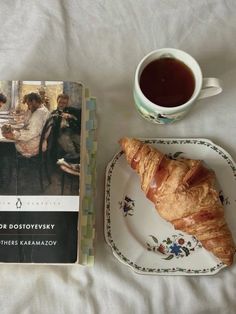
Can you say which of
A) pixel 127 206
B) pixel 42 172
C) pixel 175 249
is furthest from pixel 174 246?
pixel 42 172

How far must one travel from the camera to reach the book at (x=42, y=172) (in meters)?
0.71

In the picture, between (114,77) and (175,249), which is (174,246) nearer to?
(175,249)

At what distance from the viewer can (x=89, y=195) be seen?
0.79 m

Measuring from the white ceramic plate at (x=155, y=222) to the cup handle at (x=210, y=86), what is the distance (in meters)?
0.10

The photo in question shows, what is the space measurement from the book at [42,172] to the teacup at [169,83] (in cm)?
11

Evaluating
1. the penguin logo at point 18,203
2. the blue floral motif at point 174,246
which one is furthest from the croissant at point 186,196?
the penguin logo at point 18,203

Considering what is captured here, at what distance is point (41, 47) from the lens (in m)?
0.86

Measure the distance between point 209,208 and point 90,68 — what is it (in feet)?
1.20

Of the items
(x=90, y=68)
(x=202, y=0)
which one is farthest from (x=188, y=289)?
(x=202, y=0)

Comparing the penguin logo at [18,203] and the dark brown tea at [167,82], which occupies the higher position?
the dark brown tea at [167,82]

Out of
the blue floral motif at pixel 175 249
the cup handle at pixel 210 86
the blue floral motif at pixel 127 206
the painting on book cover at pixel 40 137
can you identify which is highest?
the cup handle at pixel 210 86

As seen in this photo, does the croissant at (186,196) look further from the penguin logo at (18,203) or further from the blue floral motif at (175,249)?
the penguin logo at (18,203)

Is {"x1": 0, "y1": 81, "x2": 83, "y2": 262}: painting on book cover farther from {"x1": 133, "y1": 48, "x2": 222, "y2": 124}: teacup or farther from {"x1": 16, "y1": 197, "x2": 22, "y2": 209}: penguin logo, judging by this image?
{"x1": 133, "y1": 48, "x2": 222, "y2": 124}: teacup

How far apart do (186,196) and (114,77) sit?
0.30m
